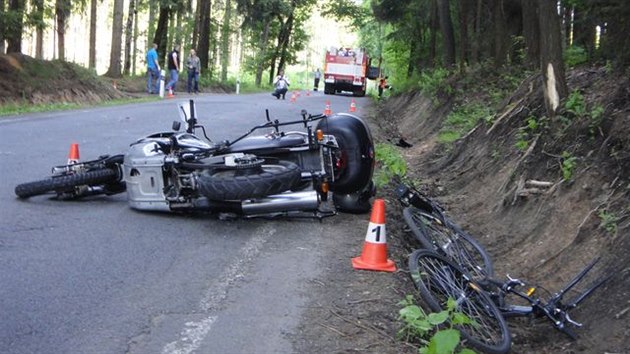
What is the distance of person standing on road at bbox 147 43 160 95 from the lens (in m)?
28.2

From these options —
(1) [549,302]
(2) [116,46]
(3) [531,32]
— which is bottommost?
(1) [549,302]

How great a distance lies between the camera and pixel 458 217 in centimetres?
948

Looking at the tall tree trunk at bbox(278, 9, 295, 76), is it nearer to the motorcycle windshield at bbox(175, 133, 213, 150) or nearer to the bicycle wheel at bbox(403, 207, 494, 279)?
the motorcycle windshield at bbox(175, 133, 213, 150)

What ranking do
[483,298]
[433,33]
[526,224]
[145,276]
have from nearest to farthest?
[145,276] → [483,298] → [526,224] → [433,33]

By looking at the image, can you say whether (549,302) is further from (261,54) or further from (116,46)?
(261,54)

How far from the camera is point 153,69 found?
2891 cm

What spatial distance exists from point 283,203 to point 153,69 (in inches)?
913

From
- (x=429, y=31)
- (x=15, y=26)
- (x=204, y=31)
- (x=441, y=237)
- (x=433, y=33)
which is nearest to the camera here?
(x=441, y=237)

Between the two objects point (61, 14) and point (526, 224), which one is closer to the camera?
point (526, 224)

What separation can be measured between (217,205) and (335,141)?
1.56 meters

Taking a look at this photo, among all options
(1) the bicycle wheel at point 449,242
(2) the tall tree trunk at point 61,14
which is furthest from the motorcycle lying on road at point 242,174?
(2) the tall tree trunk at point 61,14

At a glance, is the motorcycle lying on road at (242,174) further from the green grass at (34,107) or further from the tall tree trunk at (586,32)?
the green grass at (34,107)

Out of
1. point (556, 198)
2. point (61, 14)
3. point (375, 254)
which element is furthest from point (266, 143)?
point (61, 14)

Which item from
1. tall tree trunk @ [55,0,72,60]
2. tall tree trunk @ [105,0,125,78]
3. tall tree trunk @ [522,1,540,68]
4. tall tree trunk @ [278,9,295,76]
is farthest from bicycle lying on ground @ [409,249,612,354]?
tall tree trunk @ [278,9,295,76]
